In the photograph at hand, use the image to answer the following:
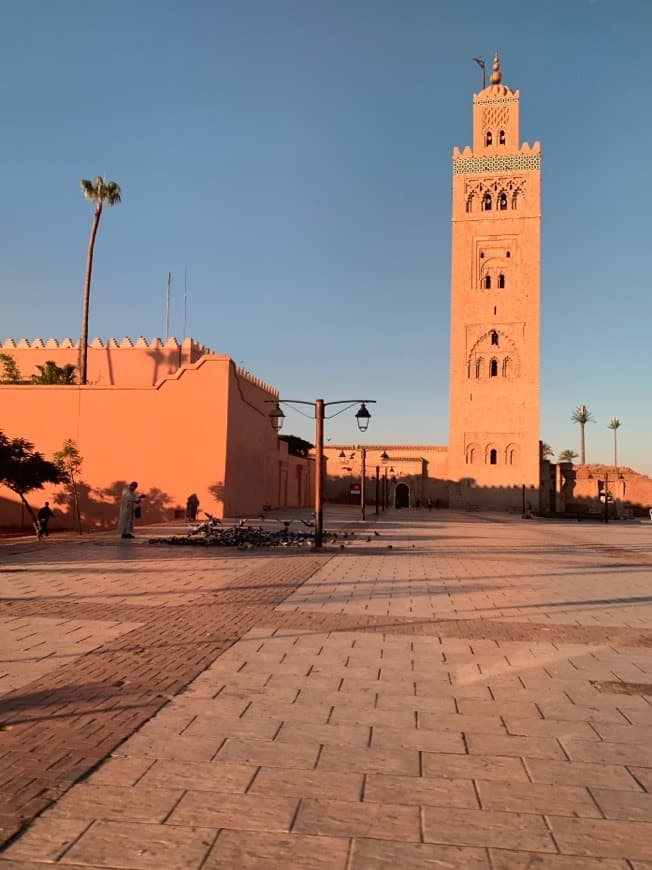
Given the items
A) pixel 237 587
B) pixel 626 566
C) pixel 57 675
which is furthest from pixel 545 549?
pixel 57 675

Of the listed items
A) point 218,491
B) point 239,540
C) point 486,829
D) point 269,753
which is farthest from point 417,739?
point 218,491

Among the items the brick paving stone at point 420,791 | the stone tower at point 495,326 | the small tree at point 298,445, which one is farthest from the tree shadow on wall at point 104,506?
the small tree at point 298,445

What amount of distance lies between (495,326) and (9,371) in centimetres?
3263

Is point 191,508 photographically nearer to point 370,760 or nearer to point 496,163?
point 370,760

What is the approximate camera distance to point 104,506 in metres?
25.9

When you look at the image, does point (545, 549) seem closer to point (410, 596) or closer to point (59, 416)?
point (410, 596)

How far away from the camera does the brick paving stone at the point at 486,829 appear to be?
8.85 feet

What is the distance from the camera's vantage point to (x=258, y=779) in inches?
127

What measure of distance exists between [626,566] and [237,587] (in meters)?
7.94

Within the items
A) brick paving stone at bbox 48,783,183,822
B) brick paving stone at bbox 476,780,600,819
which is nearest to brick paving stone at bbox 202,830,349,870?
brick paving stone at bbox 48,783,183,822

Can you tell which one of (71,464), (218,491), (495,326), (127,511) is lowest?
(127,511)

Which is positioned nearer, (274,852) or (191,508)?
(274,852)

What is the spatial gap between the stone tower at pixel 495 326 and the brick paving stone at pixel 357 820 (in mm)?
47618

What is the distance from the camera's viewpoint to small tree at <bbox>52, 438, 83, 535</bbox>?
80.7 ft
